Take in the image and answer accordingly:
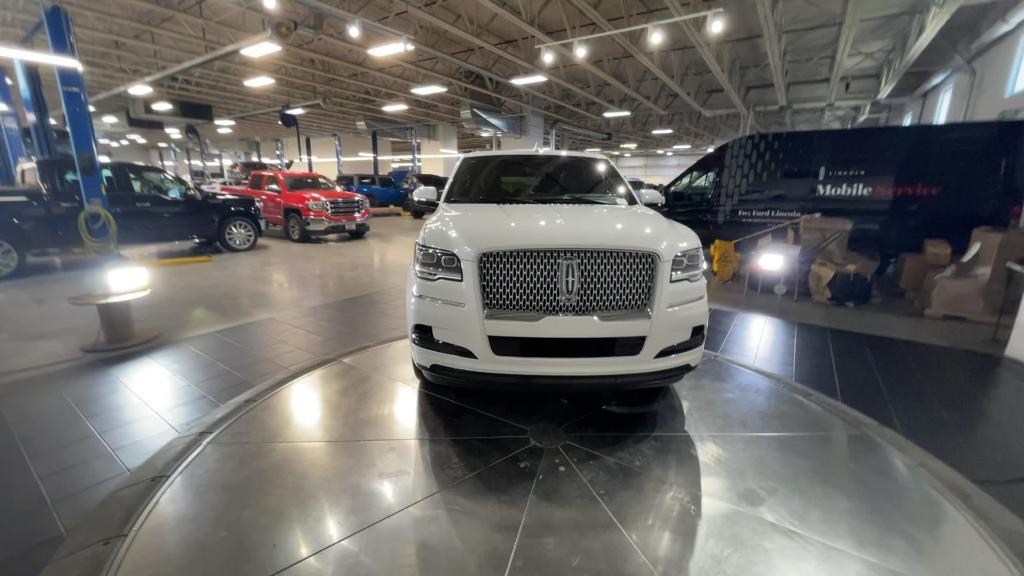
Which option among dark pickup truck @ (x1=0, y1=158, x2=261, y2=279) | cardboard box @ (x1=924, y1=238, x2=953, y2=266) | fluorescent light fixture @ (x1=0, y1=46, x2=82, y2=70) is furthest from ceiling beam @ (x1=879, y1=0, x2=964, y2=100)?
fluorescent light fixture @ (x1=0, y1=46, x2=82, y2=70)

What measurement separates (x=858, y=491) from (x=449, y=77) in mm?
13783

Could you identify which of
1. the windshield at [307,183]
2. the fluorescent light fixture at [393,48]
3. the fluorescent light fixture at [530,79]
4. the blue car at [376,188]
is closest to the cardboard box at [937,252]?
the fluorescent light fixture at [530,79]

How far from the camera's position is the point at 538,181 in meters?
3.29

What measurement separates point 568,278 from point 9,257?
8850 mm

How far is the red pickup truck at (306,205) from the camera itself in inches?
397

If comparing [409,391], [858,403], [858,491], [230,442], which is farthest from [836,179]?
[230,442]

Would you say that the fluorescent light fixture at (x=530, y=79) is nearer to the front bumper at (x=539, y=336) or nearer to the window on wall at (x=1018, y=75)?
the window on wall at (x=1018, y=75)

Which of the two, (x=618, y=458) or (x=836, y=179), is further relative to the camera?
(x=836, y=179)

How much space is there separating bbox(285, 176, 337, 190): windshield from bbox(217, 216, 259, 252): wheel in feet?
5.67

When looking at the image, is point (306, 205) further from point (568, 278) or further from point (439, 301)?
point (568, 278)

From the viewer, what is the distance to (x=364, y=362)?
335 cm

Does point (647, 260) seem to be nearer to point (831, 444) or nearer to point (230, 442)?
point (831, 444)

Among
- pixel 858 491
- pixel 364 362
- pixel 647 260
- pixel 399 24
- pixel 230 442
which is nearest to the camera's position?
pixel 858 491

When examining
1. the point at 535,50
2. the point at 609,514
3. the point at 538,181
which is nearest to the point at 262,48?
the point at 535,50
